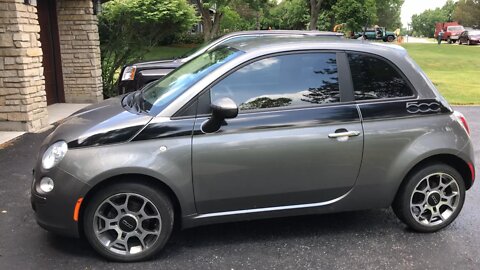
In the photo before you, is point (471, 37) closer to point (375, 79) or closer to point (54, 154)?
point (375, 79)

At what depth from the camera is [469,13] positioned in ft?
250

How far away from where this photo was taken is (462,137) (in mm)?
4055

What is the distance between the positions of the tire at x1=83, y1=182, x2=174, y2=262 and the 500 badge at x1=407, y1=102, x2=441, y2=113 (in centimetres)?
209

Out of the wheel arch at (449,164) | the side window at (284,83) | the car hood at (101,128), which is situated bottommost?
the wheel arch at (449,164)

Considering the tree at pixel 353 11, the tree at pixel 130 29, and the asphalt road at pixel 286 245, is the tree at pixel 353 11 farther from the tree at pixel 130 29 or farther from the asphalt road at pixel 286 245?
A: the asphalt road at pixel 286 245

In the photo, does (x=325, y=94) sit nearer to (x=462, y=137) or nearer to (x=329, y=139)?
(x=329, y=139)

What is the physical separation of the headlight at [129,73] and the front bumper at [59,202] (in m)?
4.99

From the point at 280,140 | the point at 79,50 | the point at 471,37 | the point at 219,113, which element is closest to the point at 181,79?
the point at 219,113

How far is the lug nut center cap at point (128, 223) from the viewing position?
3555 millimetres

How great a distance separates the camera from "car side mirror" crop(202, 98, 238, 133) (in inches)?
136

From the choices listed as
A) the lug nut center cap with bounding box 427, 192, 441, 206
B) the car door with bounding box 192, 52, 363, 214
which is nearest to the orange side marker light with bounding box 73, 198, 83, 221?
the car door with bounding box 192, 52, 363, 214

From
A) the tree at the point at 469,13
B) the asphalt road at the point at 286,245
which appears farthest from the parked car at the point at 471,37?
the asphalt road at the point at 286,245

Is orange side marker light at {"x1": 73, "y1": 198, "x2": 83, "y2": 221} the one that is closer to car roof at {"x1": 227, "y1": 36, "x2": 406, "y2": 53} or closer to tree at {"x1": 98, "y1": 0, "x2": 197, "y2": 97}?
car roof at {"x1": 227, "y1": 36, "x2": 406, "y2": 53}

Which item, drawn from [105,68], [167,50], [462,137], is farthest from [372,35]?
[462,137]
